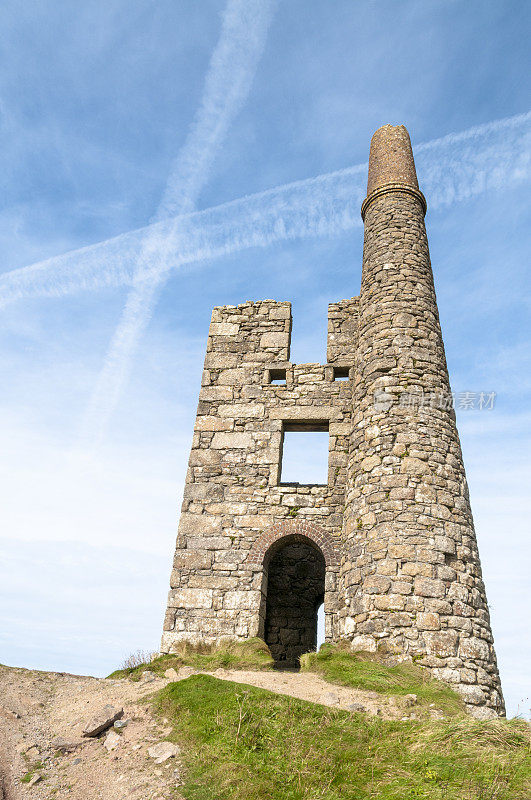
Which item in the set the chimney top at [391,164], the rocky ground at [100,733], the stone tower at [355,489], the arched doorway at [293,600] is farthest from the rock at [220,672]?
the chimney top at [391,164]

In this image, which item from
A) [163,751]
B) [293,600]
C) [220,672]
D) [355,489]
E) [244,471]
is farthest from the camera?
[293,600]

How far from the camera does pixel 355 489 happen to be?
9977 millimetres

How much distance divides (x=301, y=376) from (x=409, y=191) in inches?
187

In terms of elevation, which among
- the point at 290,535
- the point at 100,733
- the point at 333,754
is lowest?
the point at 100,733

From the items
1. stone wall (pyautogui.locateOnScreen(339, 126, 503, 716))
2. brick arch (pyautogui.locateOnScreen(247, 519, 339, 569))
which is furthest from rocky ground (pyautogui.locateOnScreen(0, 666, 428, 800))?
brick arch (pyautogui.locateOnScreen(247, 519, 339, 569))

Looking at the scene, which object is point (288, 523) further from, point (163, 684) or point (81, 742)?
point (81, 742)

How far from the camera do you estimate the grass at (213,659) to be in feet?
29.4

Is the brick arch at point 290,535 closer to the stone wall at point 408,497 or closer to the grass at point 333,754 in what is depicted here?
the stone wall at point 408,497

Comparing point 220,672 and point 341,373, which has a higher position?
point 341,373

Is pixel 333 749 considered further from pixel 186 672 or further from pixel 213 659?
pixel 213 659

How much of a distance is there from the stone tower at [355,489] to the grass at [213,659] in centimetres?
38

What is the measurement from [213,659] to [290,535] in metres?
2.72

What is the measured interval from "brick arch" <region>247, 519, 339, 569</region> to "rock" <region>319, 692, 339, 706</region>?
3.60 metres

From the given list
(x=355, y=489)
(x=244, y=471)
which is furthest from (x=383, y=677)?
(x=244, y=471)
